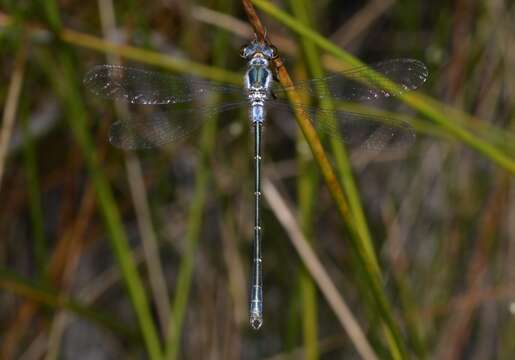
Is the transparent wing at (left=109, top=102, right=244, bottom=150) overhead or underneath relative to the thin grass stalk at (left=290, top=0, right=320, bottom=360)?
overhead

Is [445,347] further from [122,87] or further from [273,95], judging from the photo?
[122,87]

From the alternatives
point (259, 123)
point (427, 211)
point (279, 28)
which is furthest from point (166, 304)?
point (427, 211)

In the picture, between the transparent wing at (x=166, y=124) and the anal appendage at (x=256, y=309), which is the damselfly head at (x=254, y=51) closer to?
the transparent wing at (x=166, y=124)

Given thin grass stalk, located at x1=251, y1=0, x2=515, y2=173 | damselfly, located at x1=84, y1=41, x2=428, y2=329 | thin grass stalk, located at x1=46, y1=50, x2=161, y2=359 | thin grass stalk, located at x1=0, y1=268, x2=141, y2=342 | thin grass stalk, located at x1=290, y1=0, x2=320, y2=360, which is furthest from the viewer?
thin grass stalk, located at x1=0, y1=268, x2=141, y2=342

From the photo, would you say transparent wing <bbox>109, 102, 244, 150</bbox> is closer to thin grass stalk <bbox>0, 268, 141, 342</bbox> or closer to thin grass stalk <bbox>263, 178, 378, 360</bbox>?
thin grass stalk <bbox>263, 178, 378, 360</bbox>

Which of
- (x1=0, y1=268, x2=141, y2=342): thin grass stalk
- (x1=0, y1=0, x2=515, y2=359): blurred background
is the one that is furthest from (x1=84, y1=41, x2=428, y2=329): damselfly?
(x1=0, y1=268, x2=141, y2=342): thin grass stalk

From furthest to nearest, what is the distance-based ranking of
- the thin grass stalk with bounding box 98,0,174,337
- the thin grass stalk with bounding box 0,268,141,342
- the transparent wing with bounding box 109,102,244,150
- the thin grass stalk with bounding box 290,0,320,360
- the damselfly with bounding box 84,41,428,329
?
the thin grass stalk with bounding box 98,0,174,337 → the thin grass stalk with bounding box 0,268,141,342 → the transparent wing with bounding box 109,102,244,150 → the thin grass stalk with bounding box 290,0,320,360 → the damselfly with bounding box 84,41,428,329

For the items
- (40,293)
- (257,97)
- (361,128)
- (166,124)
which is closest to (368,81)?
(361,128)

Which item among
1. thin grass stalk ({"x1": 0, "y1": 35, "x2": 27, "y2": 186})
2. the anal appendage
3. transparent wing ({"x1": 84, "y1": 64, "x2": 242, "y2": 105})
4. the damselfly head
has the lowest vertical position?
the anal appendage
